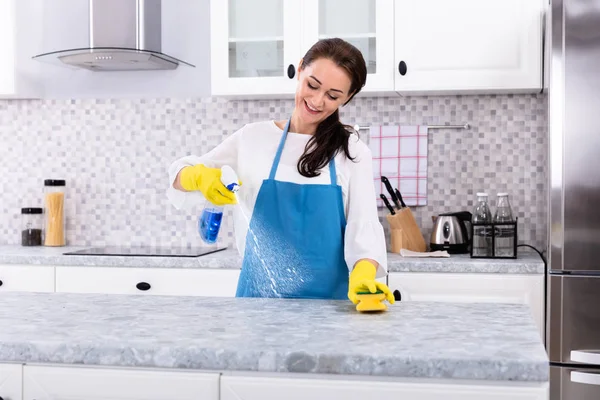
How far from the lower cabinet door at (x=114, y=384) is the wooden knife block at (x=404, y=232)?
2.05m

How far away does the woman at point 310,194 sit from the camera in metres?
2.12

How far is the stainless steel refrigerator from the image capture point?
2.81 metres

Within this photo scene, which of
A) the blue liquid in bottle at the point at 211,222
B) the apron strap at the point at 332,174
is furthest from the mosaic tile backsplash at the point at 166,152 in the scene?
the apron strap at the point at 332,174

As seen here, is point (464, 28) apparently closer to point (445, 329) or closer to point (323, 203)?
point (323, 203)

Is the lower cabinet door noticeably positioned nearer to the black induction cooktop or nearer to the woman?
the woman

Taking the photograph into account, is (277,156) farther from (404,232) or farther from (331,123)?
(404,232)

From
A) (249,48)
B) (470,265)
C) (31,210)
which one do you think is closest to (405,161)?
(470,265)

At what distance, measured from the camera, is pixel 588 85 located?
9.27 ft

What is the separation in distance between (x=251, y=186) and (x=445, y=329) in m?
0.91

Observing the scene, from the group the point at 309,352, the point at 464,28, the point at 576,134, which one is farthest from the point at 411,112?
the point at 309,352

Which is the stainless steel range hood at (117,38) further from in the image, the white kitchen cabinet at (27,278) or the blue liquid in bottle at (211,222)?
the blue liquid in bottle at (211,222)

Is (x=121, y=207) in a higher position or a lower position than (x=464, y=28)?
lower

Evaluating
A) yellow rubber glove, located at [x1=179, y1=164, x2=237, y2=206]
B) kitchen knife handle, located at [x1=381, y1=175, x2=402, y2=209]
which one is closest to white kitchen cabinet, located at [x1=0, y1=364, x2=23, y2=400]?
yellow rubber glove, located at [x1=179, y1=164, x2=237, y2=206]

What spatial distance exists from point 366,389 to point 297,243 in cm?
88
